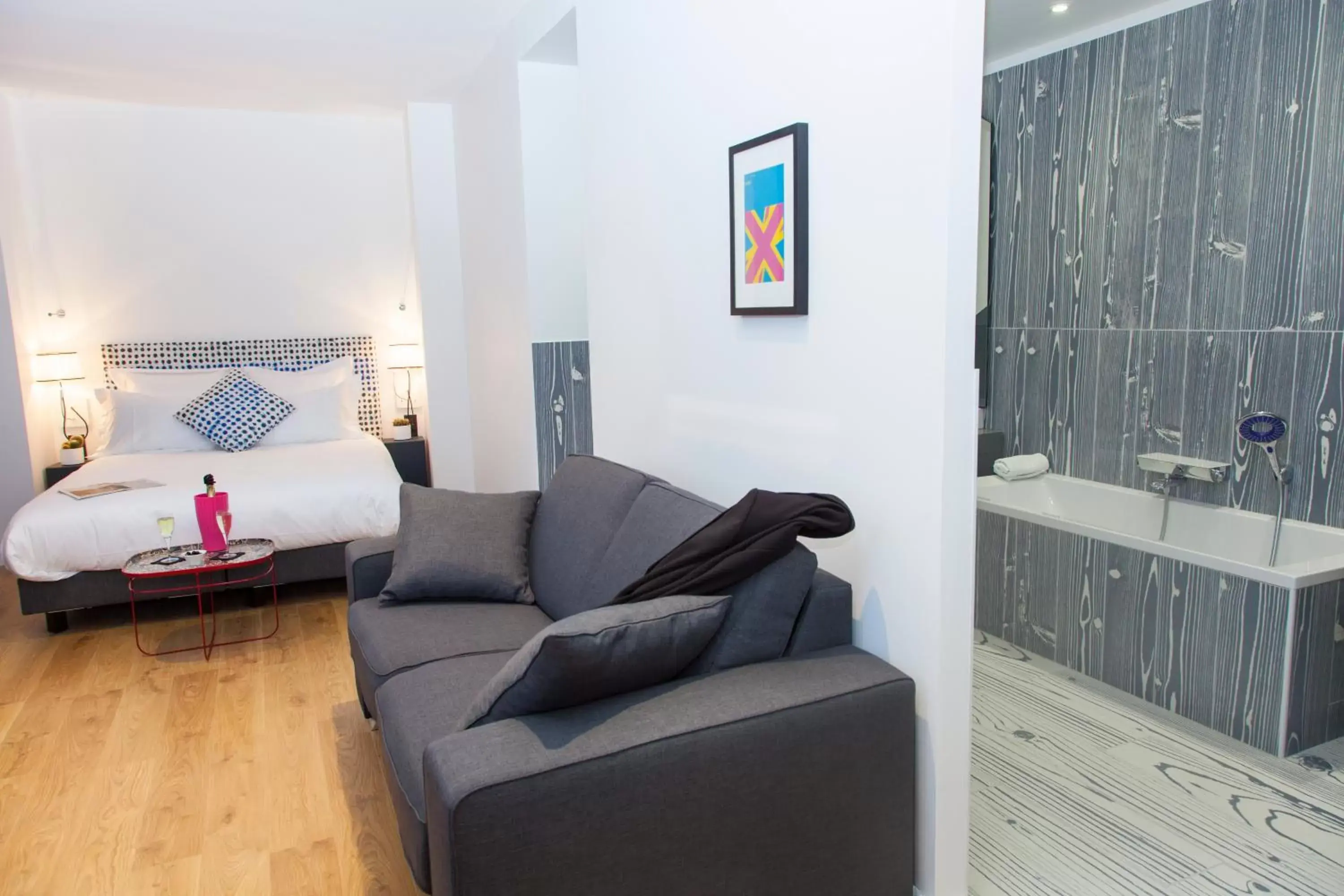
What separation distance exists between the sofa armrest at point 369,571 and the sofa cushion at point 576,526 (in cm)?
48

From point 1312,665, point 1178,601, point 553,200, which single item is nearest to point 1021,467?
point 1178,601

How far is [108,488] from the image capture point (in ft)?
14.0

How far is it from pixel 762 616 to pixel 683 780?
1.39 feet

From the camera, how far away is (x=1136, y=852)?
7.67ft

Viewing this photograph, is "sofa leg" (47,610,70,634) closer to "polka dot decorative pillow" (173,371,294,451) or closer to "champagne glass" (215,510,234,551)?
"champagne glass" (215,510,234,551)

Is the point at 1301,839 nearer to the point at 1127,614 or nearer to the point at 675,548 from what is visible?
the point at 1127,614

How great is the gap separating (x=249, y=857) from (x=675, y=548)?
1354 mm

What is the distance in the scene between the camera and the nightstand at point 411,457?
19.5 ft

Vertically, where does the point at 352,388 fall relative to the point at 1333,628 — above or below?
above

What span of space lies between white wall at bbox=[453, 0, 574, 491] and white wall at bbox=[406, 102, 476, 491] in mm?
96

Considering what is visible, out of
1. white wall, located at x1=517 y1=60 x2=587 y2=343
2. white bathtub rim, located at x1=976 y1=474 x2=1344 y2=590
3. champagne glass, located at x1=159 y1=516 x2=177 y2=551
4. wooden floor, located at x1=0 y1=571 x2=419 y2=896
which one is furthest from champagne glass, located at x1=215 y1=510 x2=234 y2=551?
white bathtub rim, located at x1=976 y1=474 x2=1344 y2=590

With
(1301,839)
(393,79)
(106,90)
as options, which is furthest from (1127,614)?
(106,90)

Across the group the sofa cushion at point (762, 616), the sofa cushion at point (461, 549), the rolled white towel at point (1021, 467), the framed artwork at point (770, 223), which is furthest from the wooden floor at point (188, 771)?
the rolled white towel at point (1021, 467)

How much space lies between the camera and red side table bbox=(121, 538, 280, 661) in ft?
12.0
